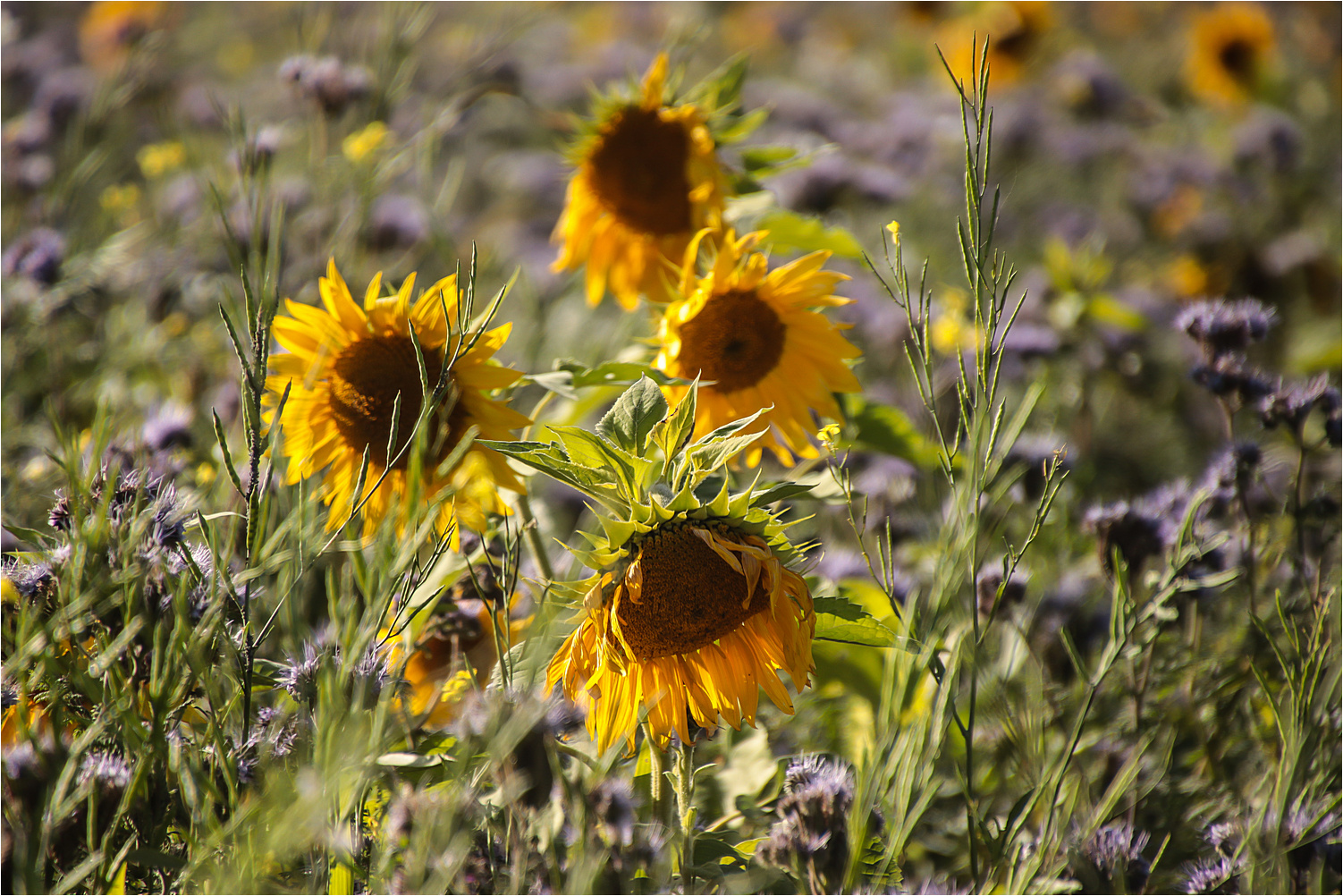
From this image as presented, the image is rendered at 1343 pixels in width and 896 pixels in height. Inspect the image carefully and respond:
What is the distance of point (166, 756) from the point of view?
2.39 feet

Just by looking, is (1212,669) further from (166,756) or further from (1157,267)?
(1157,267)

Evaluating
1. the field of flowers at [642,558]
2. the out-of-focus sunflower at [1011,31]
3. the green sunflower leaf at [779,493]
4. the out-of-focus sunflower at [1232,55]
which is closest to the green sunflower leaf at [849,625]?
the field of flowers at [642,558]

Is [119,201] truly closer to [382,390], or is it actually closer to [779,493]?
[382,390]

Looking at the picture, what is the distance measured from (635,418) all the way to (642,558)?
0.14 meters

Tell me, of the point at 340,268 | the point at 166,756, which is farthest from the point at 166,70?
the point at 166,756

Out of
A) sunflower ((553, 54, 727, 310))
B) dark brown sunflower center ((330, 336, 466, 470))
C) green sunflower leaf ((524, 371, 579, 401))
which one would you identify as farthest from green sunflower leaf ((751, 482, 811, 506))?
sunflower ((553, 54, 727, 310))

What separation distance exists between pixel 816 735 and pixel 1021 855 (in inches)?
17.0

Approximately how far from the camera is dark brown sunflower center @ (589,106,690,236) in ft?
4.78

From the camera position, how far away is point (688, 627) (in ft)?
2.89

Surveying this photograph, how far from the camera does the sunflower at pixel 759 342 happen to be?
1.14 meters

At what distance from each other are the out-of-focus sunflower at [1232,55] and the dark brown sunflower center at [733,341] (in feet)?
14.0

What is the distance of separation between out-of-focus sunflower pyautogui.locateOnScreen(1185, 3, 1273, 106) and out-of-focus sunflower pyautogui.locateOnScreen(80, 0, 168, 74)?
4.60m

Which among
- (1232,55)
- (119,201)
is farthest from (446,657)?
(1232,55)

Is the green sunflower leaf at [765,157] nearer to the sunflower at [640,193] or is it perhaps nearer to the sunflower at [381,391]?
the sunflower at [640,193]
